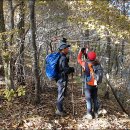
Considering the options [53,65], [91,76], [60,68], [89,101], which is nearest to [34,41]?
[53,65]

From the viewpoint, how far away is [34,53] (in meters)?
8.55

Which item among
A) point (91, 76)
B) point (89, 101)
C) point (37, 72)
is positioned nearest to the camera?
point (91, 76)

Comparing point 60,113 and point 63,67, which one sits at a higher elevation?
point 63,67

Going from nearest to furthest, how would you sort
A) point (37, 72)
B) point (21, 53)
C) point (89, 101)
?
point (89, 101)
point (37, 72)
point (21, 53)

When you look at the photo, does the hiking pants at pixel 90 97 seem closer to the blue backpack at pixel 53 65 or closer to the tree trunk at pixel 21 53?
the blue backpack at pixel 53 65

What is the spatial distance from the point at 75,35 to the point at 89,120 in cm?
510

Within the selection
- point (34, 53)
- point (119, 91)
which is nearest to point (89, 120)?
point (34, 53)

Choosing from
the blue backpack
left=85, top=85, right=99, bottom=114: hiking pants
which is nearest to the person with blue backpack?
the blue backpack

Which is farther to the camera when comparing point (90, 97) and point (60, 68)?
point (90, 97)

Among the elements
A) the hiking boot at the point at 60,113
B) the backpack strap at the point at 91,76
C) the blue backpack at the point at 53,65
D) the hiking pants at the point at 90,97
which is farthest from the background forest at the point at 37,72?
the backpack strap at the point at 91,76

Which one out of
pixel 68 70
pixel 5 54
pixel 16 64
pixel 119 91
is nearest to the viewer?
pixel 68 70

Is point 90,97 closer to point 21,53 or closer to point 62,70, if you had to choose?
point 62,70

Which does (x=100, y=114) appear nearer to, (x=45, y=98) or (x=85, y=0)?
(x=45, y=98)

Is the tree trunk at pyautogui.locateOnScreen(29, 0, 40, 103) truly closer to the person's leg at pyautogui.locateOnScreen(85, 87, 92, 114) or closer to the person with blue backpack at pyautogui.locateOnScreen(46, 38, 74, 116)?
the person with blue backpack at pyautogui.locateOnScreen(46, 38, 74, 116)
